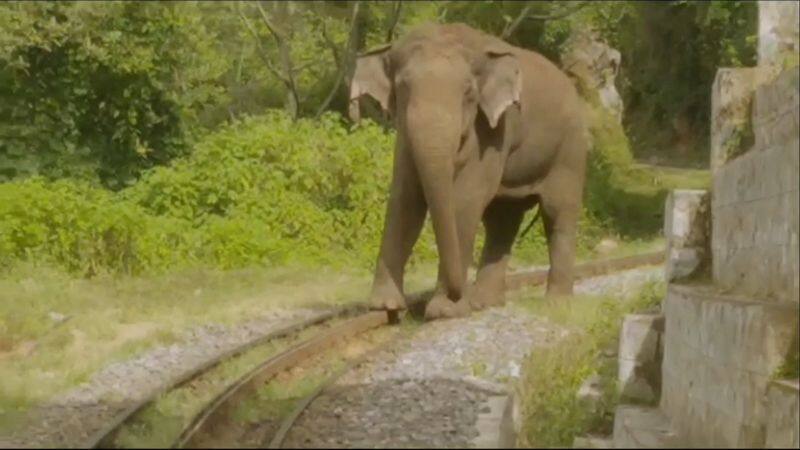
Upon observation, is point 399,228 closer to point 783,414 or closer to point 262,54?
point 783,414

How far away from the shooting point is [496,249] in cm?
1827

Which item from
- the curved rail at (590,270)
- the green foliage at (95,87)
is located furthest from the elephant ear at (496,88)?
the green foliage at (95,87)

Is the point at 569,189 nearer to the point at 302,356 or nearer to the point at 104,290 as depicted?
the point at 104,290

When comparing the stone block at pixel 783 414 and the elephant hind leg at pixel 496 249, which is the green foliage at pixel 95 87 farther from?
the stone block at pixel 783 414

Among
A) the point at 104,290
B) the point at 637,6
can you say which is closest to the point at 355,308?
the point at 104,290

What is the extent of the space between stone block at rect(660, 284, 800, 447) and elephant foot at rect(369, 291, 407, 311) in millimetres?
4981

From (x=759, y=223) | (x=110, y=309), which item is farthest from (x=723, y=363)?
(x=110, y=309)

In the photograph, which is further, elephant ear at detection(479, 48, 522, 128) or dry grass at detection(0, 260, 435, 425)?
elephant ear at detection(479, 48, 522, 128)

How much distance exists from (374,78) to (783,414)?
9.27 m

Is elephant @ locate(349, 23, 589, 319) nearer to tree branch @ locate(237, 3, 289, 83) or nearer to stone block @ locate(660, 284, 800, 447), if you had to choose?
stone block @ locate(660, 284, 800, 447)

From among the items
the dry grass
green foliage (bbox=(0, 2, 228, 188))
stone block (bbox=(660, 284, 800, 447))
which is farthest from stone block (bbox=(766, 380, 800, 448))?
green foliage (bbox=(0, 2, 228, 188))

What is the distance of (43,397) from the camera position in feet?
39.0

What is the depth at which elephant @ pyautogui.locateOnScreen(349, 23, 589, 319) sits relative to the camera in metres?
15.9

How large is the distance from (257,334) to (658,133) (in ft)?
99.3
